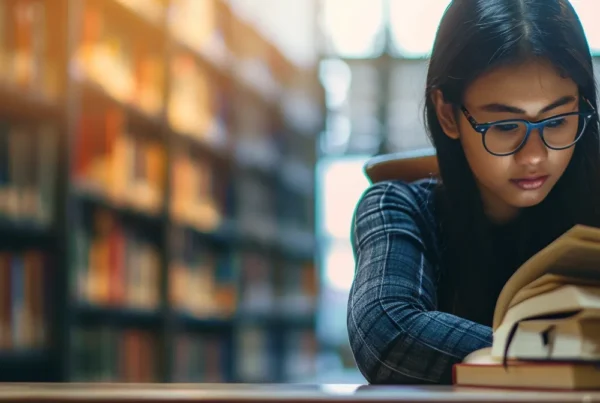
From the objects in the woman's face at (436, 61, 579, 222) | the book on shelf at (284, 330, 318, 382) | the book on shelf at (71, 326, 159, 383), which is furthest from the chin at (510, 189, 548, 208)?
the book on shelf at (284, 330, 318, 382)

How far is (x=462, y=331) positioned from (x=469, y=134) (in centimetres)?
26

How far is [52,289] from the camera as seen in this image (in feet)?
8.64

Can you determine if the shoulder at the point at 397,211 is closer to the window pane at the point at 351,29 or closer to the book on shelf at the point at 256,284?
the book on shelf at the point at 256,284

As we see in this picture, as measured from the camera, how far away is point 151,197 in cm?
352

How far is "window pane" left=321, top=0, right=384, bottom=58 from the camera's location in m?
7.75

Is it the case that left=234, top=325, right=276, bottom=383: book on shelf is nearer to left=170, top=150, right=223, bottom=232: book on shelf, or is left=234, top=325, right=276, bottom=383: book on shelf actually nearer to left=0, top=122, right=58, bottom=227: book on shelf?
left=170, top=150, right=223, bottom=232: book on shelf

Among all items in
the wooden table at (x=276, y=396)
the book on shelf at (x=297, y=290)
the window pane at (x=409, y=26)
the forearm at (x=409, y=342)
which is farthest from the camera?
the window pane at (x=409, y=26)

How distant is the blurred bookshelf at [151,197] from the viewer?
2.59 metres

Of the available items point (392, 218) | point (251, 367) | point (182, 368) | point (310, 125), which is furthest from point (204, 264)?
point (392, 218)

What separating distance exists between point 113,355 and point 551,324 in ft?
8.69

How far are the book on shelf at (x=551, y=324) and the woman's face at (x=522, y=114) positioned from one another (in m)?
0.27

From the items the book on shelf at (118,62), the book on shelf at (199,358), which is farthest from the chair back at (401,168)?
the book on shelf at (199,358)

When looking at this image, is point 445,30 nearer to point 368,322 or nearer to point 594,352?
point 368,322

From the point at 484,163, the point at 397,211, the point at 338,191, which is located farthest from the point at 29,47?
the point at 338,191
